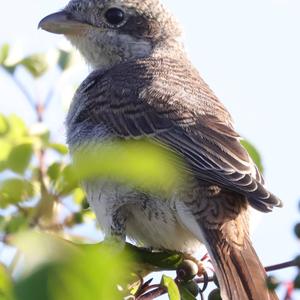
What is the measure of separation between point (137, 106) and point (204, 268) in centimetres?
97

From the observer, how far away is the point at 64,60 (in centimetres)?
258

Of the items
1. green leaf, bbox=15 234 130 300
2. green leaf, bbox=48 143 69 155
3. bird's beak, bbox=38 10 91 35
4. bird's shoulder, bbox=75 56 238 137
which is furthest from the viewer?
bird's beak, bbox=38 10 91 35

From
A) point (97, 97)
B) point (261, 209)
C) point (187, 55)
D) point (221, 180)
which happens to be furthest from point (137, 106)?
point (187, 55)

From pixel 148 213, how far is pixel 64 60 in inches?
35.2

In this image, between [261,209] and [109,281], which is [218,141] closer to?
[261,209]

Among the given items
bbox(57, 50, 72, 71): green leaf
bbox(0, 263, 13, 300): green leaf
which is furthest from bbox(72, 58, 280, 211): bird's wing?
bbox(0, 263, 13, 300): green leaf

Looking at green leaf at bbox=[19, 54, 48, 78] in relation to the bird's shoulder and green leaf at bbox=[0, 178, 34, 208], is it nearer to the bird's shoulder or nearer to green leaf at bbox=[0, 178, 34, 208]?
green leaf at bbox=[0, 178, 34, 208]

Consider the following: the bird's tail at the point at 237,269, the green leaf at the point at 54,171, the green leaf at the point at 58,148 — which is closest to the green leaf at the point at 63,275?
the green leaf at the point at 54,171

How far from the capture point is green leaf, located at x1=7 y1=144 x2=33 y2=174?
1.61 meters

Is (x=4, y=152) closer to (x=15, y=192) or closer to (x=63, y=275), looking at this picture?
(x=15, y=192)

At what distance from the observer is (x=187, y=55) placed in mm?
4859

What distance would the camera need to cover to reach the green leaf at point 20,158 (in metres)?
1.61

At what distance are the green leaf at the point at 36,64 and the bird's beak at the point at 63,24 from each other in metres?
1.93

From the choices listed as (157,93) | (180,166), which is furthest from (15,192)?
(157,93)
